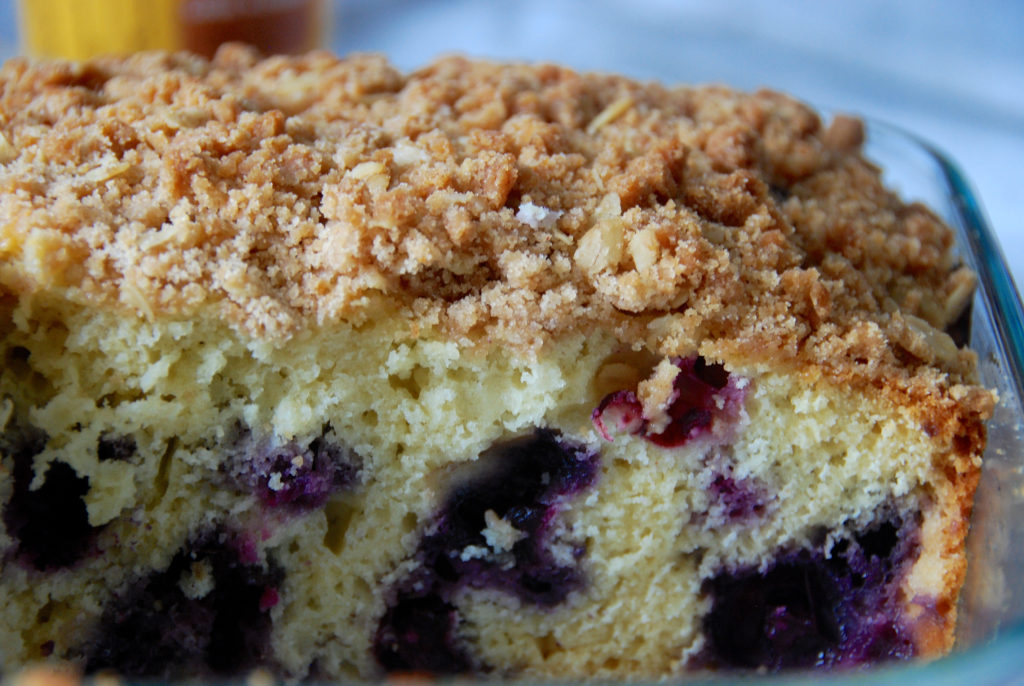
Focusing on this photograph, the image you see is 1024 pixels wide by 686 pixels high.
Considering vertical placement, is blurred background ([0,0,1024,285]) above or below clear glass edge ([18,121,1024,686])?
below

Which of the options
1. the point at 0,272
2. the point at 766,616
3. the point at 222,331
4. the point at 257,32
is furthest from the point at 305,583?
the point at 257,32

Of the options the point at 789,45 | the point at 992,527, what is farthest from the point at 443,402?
the point at 789,45

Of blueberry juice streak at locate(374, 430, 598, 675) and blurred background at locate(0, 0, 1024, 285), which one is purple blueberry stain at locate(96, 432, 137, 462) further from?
blurred background at locate(0, 0, 1024, 285)

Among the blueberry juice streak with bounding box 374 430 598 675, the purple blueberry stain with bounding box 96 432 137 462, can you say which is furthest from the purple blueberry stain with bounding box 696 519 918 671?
the purple blueberry stain with bounding box 96 432 137 462

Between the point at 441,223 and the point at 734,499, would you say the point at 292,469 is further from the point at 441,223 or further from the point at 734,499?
the point at 734,499

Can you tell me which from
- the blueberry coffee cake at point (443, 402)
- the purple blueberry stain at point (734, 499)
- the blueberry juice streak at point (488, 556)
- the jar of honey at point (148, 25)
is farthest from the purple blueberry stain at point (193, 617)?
the jar of honey at point (148, 25)

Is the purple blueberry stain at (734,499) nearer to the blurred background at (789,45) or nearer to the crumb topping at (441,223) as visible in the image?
the crumb topping at (441,223)
